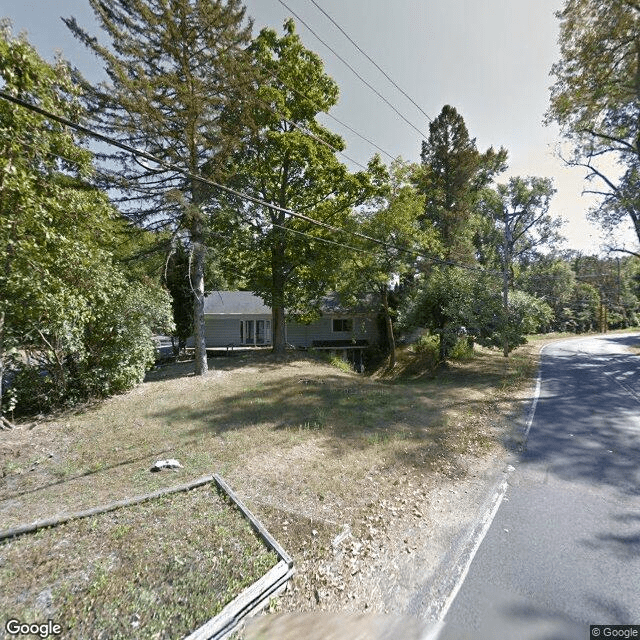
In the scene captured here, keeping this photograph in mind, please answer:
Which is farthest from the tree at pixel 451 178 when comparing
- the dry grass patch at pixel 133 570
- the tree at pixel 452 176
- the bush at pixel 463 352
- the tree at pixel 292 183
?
the dry grass patch at pixel 133 570

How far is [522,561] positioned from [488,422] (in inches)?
193

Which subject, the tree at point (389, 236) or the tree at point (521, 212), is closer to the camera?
the tree at point (389, 236)

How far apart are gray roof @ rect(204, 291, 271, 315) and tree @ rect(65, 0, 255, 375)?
11582mm

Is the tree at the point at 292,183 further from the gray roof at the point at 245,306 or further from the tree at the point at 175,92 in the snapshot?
the gray roof at the point at 245,306

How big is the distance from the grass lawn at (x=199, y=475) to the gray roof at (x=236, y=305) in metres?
12.8

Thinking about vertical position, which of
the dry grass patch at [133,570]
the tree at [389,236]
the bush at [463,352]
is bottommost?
the dry grass patch at [133,570]

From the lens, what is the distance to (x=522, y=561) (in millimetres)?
3283

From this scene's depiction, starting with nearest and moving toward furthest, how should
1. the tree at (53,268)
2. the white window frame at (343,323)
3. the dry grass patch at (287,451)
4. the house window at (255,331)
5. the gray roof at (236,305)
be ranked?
1. the dry grass patch at (287,451)
2. the tree at (53,268)
3. the gray roof at (236,305)
4. the house window at (255,331)
5. the white window frame at (343,323)

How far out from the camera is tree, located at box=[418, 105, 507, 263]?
2380cm

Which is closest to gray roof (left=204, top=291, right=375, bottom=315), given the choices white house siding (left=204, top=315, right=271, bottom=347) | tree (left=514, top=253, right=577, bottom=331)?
white house siding (left=204, top=315, right=271, bottom=347)

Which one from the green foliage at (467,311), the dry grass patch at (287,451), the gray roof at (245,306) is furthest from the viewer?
the gray roof at (245,306)

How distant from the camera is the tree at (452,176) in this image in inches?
937

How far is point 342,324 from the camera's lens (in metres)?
25.7

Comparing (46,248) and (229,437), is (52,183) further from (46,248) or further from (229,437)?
(229,437)
